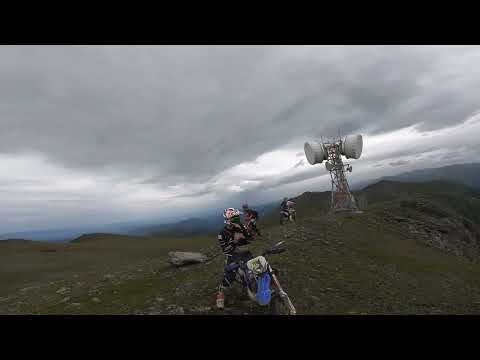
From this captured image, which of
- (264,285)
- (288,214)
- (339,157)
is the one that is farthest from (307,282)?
(339,157)

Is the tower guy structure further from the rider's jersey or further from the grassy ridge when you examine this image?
the rider's jersey

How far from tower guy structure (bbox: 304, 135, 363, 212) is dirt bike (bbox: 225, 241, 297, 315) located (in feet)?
89.0

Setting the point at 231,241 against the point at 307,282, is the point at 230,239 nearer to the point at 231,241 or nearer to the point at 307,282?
the point at 231,241

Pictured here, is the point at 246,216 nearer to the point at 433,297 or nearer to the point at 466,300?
the point at 433,297

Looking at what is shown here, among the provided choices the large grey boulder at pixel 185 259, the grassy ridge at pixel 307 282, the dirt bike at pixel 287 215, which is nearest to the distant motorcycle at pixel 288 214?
the dirt bike at pixel 287 215

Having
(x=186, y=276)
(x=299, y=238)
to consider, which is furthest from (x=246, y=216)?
(x=186, y=276)

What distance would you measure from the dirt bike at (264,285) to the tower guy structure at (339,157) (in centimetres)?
2714

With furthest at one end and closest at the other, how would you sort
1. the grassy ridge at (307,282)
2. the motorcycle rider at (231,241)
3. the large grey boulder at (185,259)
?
1. the large grey boulder at (185,259)
2. the grassy ridge at (307,282)
3. the motorcycle rider at (231,241)

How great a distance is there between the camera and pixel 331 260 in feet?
49.1

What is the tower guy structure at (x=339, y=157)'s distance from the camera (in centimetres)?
3312

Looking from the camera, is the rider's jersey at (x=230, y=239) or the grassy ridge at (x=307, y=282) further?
the grassy ridge at (x=307, y=282)

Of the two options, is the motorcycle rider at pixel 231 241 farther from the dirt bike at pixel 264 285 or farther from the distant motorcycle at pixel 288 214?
the distant motorcycle at pixel 288 214

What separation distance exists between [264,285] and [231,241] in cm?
192

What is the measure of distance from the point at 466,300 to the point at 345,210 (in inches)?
846
